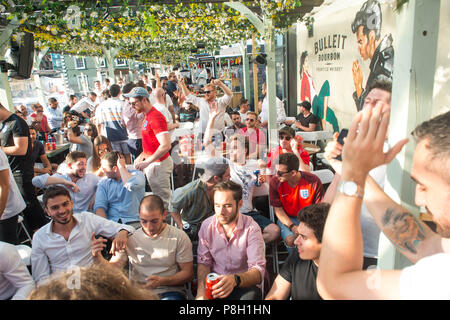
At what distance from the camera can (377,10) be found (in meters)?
4.00

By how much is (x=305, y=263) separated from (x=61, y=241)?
1.68m

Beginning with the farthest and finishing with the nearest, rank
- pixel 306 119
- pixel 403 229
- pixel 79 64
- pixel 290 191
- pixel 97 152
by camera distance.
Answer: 1. pixel 79 64
2. pixel 306 119
3. pixel 97 152
4. pixel 290 191
5. pixel 403 229

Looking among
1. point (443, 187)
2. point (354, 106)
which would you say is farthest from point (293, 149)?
point (443, 187)

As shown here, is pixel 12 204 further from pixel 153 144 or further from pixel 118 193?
pixel 153 144

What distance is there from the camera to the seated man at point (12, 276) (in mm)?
1742

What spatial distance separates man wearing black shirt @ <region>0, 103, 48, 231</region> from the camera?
107 inches

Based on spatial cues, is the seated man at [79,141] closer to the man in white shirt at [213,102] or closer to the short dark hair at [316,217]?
the man in white shirt at [213,102]

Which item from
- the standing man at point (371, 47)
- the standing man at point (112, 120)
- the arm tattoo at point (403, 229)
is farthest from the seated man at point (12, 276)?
the standing man at point (371, 47)

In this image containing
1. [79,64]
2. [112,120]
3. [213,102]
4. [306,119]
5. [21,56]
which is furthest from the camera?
[79,64]

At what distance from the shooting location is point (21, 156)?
2.94m

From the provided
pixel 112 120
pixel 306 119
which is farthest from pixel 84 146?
pixel 306 119

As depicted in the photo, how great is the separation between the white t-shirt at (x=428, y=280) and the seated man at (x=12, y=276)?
195cm
